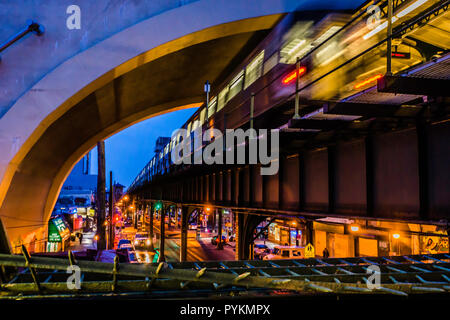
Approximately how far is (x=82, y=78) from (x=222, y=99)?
5.94 metres

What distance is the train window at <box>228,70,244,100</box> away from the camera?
12.6 metres

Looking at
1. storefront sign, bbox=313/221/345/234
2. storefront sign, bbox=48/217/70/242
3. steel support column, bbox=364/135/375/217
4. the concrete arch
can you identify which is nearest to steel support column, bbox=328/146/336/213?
steel support column, bbox=364/135/375/217

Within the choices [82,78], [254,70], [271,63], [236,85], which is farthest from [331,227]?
[82,78]

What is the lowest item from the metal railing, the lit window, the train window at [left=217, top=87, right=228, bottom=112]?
the metal railing

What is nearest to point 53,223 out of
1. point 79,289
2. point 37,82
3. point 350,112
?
point 37,82

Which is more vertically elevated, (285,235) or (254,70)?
(254,70)

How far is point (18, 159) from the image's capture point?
12.3 m

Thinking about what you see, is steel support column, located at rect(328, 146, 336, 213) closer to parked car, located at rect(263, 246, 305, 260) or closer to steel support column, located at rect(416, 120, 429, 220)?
steel support column, located at rect(416, 120, 429, 220)

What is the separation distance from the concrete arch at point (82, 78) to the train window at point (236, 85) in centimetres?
301

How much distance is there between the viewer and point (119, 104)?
23359 millimetres

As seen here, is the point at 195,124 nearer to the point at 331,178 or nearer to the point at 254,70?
the point at 254,70

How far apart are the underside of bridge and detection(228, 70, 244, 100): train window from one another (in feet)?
9.97
